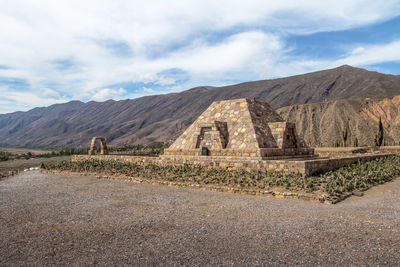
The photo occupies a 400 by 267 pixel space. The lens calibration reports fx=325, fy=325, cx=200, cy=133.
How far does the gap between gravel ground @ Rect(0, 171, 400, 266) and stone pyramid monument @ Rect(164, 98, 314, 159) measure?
4.54m

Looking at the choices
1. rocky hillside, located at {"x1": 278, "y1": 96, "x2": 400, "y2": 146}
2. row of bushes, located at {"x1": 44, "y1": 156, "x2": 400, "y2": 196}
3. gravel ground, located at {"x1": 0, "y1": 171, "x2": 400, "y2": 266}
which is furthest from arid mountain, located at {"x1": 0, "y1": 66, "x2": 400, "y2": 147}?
gravel ground, located at {"x1": 0, "y1": 171, "x2": 400, "y2": 266}

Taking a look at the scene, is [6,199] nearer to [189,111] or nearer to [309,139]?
[309,139]

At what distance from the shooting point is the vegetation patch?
866cm

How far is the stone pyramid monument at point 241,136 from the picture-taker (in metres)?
12.8

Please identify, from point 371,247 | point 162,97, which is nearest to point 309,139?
point 371,247

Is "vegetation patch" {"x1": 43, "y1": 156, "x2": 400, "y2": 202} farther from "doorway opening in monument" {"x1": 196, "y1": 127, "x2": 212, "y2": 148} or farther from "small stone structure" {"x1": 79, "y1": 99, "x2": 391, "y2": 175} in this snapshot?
"doorway opening in monument" {"x1": 196, "y1": 127, "x2": 212, "y2": 148}

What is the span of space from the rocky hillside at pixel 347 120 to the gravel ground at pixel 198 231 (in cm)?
4268

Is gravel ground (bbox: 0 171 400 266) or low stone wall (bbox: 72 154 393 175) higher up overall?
low stone wall (bbox: 72 154 393 175)

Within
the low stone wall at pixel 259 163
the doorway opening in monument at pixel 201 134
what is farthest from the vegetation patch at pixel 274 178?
the doorway opening in monument at pixel 201 134

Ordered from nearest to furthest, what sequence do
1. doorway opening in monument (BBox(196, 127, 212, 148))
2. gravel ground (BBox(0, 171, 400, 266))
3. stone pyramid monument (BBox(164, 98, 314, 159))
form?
gravel ground (BBox(0, 171, 400, 266))
stone pyramid monument (BBox(164, 98, 314, 159))
doorway opening in monument (BBox(196, 127, 212, 148))

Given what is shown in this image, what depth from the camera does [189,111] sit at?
339 feet

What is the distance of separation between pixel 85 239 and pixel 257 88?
105453 mm

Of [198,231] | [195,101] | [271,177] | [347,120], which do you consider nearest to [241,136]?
[271,177]

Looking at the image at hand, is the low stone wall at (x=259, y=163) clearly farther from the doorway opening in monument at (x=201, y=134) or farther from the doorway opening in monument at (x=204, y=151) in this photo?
the doorway opening in monument at (x=201, y=134)
